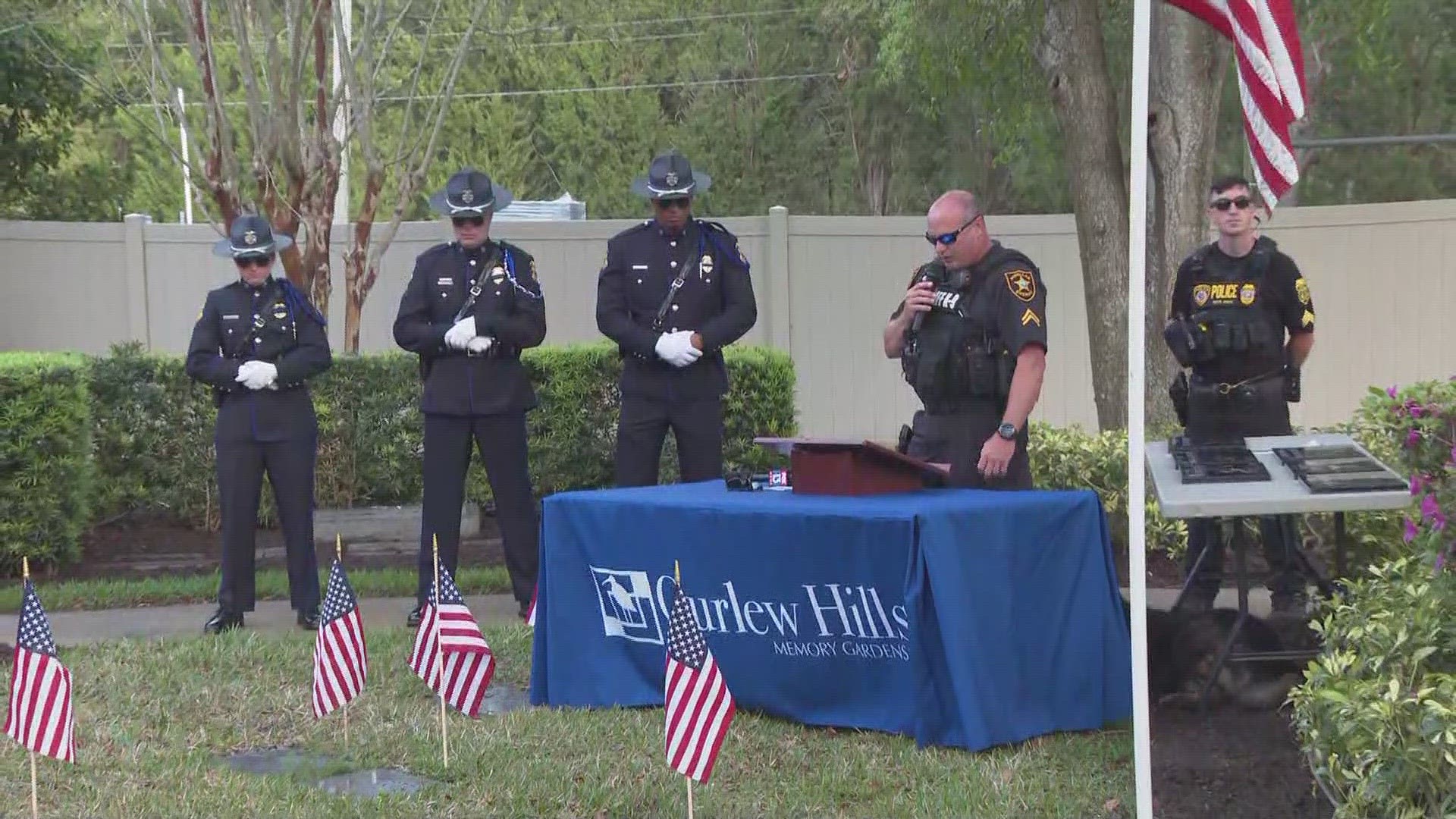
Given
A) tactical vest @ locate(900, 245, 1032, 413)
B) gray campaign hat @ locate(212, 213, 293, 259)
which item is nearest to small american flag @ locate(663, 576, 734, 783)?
tactical vest @ locate(900, 245, 1032, 413)

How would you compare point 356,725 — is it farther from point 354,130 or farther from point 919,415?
point 354,130

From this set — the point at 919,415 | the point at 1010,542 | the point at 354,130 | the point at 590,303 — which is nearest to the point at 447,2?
the point at 590,303

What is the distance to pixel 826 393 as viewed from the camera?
15.8 m

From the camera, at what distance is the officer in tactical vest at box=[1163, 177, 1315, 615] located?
22.8ft

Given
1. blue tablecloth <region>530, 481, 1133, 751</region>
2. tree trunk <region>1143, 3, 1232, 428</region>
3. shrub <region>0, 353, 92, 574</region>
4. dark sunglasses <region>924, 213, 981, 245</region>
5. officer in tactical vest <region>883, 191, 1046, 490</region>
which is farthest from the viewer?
tree trunk <region>1143, 3, 1232, 428</region>

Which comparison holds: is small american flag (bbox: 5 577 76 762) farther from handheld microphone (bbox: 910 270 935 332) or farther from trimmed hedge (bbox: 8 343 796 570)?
trimmed hedge (bbox: 8 343 796 570)

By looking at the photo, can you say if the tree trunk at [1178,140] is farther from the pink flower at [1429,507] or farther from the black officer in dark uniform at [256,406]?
the pink flower at [1429,507]

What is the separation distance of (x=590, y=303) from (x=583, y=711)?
28.8 feet

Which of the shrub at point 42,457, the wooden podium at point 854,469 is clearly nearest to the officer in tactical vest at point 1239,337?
the wooden podium at point 854,469

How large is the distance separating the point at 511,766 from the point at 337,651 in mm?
745

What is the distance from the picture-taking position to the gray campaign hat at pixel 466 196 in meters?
8.16

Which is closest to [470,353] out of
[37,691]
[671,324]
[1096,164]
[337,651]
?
[671,324]

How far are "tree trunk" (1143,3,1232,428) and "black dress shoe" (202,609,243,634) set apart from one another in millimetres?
5310

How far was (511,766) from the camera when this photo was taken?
5613 millimetres
